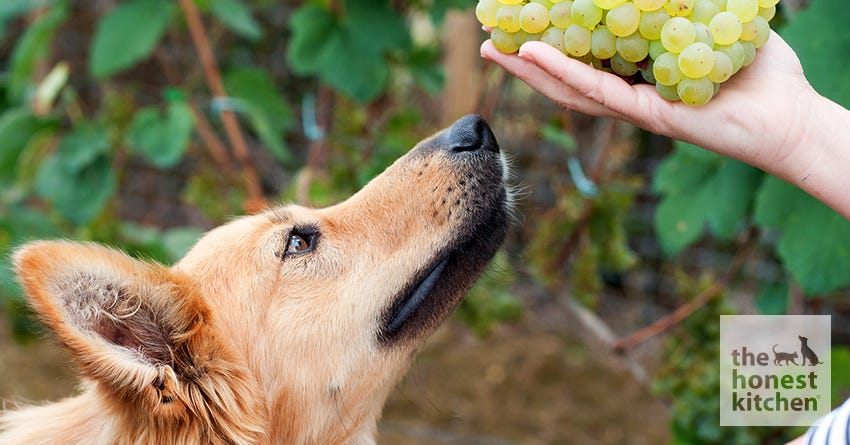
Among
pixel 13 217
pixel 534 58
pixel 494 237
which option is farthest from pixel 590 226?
pixel 13 217

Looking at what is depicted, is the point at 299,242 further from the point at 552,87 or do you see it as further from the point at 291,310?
the point at 552,87

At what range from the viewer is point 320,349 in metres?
1.82

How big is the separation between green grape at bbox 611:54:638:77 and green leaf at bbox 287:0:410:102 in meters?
1.57

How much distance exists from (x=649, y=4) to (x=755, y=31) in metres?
0.18

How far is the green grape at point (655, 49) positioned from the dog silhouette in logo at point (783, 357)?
1.45 metres

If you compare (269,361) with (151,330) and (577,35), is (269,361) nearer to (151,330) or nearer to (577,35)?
(151,330)

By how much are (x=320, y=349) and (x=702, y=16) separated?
108 centimetres

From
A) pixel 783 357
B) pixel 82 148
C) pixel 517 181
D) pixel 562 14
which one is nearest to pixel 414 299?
pixel 562 14

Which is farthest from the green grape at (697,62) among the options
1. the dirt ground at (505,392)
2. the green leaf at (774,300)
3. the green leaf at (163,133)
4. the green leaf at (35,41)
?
the green leaf at (35,41)

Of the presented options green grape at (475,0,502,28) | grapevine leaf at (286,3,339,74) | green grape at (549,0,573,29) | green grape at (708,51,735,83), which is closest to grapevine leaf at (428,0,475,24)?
grapevine leaf at (286,3,339,74)

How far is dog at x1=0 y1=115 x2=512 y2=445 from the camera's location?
1571 millimetres

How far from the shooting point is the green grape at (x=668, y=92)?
4.47ft

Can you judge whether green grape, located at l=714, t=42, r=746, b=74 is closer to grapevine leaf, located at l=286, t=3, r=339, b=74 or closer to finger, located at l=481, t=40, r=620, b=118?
finger, located at l=481, t=40, r=620, b=118

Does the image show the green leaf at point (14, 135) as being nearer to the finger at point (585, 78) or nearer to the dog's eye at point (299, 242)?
the dog's eye at point (299, 242)
